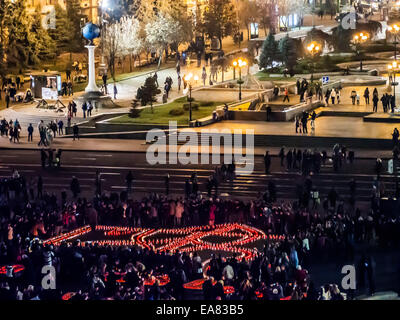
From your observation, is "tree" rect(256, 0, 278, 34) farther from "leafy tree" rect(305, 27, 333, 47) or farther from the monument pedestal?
the monument pedestal

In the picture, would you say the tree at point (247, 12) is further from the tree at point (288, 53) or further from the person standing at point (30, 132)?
the person standing at point (30, 132)

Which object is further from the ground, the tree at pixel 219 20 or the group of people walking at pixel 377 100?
the tree at pixel 219 20

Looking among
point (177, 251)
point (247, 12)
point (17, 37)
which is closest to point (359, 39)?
point (247, 12)

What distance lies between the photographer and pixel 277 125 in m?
57.4

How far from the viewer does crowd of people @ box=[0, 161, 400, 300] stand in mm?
25562

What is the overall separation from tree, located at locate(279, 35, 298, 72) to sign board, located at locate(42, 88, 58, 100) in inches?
704

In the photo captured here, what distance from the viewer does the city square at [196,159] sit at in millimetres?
27922

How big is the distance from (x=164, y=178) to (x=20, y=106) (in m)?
23.8

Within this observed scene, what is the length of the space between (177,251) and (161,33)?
5832 cm

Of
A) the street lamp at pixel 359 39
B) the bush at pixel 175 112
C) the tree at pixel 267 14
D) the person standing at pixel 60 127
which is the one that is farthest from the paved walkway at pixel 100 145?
the tree at pixel 267 14

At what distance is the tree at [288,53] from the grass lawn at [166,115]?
45.3ft

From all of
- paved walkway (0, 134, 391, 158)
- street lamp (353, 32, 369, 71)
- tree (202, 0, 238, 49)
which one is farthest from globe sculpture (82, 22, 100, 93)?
street lamp (353, 32, 369, 71)

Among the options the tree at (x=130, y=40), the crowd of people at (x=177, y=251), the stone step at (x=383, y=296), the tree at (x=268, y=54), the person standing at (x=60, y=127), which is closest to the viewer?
the crowd of people at (x=177, y=251)

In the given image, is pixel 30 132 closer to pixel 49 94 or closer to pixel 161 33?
pixel 49 94
